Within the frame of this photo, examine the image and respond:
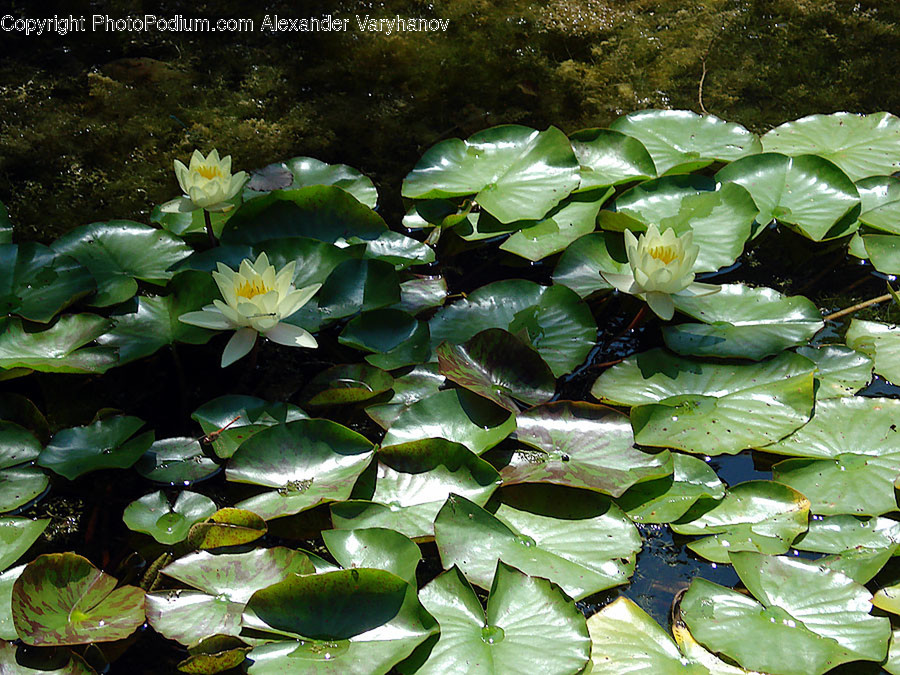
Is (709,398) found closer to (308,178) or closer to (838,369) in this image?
(838,369)

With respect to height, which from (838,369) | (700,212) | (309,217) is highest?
(700,212)

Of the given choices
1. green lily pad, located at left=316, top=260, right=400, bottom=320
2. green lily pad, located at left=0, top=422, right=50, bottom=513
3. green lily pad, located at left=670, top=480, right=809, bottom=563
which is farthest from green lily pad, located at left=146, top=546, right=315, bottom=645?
green lily pad, located at left=670, top=480, right=809, bottom=563

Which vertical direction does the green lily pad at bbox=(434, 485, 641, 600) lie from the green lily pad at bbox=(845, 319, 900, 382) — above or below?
below

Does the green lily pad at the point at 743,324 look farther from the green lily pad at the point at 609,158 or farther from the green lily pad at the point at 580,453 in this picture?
the green lily pad at the point at 609,158

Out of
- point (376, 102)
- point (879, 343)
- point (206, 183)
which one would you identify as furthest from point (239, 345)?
point (879, 343)

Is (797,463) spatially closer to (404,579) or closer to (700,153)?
(404,579)

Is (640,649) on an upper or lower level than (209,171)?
lower

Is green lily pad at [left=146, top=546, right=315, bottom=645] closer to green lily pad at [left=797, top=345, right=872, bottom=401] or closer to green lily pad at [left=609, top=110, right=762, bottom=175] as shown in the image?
green lily pad at [left=797, top=345, right=872, bottom=401]
